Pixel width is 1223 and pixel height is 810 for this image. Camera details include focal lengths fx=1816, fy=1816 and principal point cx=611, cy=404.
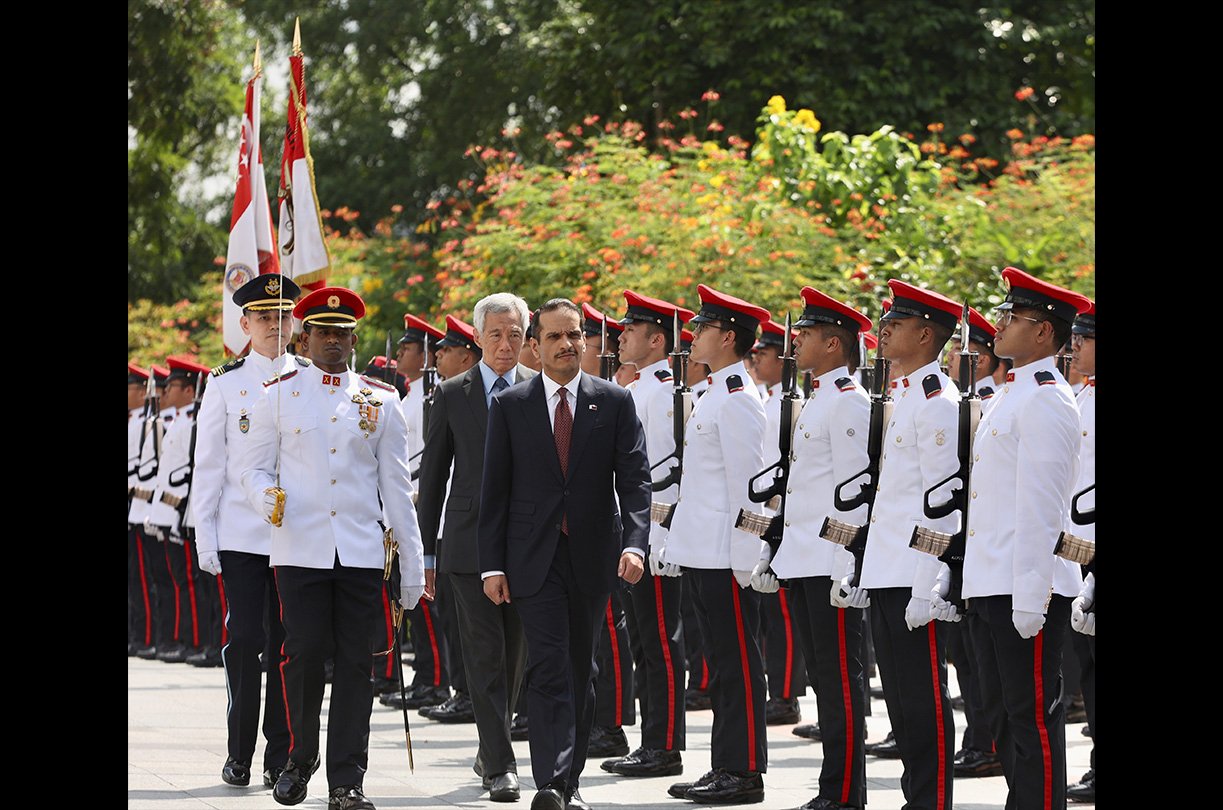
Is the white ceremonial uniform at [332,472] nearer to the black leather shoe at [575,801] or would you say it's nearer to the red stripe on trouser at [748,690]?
the black leather shoe at [575,801]

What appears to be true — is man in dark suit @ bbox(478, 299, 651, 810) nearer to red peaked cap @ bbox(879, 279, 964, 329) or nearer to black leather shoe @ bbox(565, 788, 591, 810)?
black leather shoe @ bbox(565, 788, 591, 810)

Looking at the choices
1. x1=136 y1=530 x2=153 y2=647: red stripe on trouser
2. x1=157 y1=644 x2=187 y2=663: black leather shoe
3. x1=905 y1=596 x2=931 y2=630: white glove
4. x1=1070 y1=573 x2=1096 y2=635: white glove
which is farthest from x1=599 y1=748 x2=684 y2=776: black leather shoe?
x1=136 y1=530 x2=153 y2=647: red stripe on trouser

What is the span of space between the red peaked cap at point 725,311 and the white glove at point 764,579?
49.5 inches

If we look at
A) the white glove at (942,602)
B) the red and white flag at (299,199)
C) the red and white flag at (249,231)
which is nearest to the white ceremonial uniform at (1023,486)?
the white glove at (942,602)

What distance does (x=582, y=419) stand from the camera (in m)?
7.43

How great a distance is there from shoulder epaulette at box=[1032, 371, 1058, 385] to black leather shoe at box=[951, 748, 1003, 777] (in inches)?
116

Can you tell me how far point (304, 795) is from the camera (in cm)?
759

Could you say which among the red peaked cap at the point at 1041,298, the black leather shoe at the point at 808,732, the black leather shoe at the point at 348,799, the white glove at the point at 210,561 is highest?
the red peaked cap at the point at 1041,298

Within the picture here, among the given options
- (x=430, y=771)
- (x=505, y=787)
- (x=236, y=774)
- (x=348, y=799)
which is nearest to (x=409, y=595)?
(x=348, y=799)

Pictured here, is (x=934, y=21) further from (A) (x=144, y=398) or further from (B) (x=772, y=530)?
(B) (x=772, y=530)

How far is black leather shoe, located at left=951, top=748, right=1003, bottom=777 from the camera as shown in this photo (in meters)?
8.66

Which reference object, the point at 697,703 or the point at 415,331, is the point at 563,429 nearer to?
the point at 697,703

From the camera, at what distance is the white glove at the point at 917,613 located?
665cm

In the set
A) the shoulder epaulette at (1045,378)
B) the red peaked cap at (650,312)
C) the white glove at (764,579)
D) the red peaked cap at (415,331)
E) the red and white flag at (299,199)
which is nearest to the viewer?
the shoulder epaulette at (1045,378)
